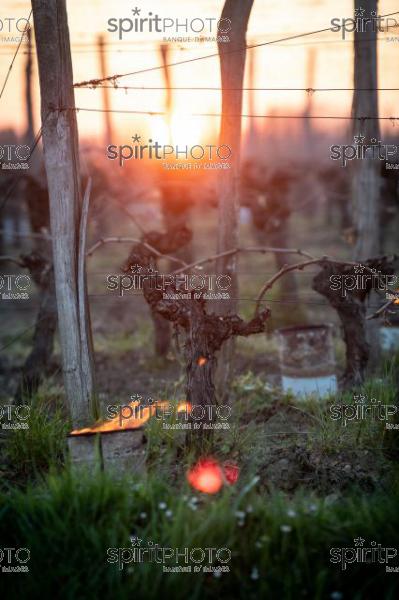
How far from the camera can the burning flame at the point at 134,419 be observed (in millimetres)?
4668

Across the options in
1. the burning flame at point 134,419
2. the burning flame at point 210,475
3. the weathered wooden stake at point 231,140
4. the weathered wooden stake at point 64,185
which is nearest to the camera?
the burning flame at point 210,475

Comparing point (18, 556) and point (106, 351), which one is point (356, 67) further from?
point (18, 556)

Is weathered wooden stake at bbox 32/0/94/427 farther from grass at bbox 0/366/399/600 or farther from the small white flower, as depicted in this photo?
the small white flower

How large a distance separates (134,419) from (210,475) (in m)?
0.81

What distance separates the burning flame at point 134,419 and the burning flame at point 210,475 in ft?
1.70

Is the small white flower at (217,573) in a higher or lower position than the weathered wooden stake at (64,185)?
lower

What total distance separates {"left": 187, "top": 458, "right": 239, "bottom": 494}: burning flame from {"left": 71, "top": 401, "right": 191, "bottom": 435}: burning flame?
1.70 feet

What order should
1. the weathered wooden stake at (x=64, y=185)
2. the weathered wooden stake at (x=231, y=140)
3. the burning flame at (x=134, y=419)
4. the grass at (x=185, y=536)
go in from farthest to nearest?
1. the weathered wooden stake at (x=231, y=140)
2. the weathered wooden stake at (x=64, y=185)
3. the burning flame at (x=134, y=419)
4. the grass at (x=185, y=536)

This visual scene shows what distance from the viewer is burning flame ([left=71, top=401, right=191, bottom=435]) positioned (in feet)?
15.3

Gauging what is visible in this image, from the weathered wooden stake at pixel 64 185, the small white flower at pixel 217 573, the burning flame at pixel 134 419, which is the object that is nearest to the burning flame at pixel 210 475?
the burning flame at pixel 134 419

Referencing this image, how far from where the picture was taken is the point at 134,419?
4969 millimetres

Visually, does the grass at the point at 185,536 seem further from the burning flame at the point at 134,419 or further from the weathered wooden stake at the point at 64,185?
the weathered wooden stake at the point at 64,185

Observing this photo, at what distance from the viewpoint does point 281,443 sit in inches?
217

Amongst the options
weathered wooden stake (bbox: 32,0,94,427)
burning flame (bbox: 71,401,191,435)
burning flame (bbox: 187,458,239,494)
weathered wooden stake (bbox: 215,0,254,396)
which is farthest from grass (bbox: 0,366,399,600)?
weathered wooden stake (bbox: 215,0,254,396)
